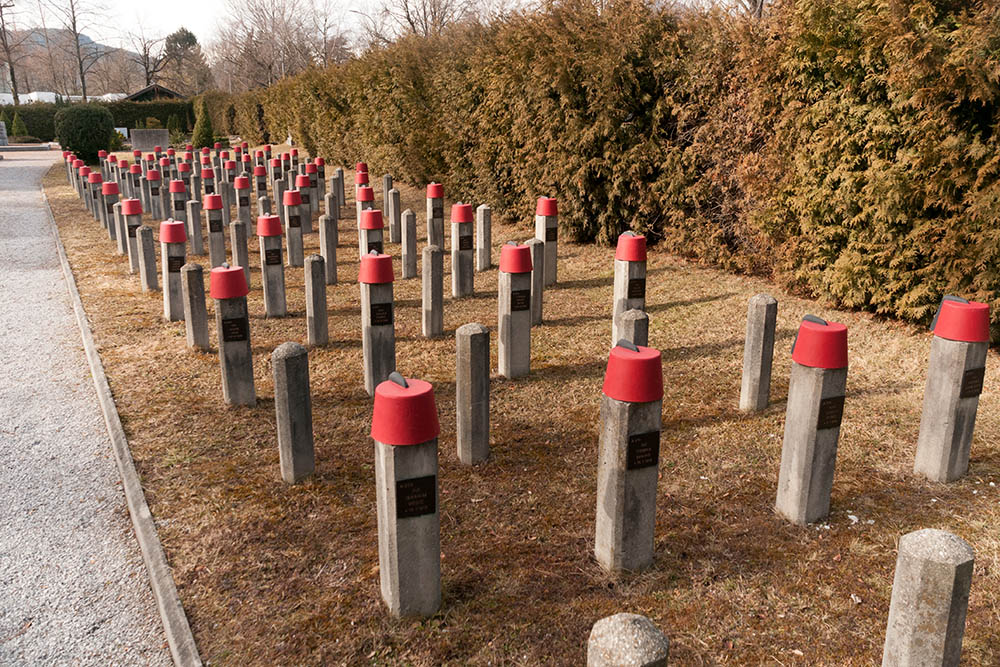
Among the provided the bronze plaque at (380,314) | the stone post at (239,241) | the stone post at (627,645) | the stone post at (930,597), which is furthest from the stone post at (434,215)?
the stone post at (627,645)

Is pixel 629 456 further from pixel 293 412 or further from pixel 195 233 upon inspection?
pixel 195 233

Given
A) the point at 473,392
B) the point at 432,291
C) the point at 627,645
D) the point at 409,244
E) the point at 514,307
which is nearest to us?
the point at 627,645

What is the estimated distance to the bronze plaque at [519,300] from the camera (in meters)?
6.65

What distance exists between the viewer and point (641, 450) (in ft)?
12.6

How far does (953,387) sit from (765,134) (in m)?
5.12

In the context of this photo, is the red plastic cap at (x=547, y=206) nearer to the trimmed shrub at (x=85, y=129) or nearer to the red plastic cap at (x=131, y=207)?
the red plastic cap at (x=131, y=207)

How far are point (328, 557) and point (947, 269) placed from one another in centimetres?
593

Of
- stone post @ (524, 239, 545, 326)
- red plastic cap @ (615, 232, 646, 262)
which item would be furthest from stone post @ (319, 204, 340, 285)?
red plastic cap @ (615, 232, 646, 262)

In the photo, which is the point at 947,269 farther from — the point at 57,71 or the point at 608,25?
the point at 57,71

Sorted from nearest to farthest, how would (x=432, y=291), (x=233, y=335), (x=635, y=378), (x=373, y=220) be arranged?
1. (x=635, y=378)
2. (x=233, y=335)
3. (x=432, y=291)
4. (x=373, y=220)

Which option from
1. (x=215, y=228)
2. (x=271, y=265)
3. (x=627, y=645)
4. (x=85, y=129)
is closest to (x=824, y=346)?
(x=627, y=645)

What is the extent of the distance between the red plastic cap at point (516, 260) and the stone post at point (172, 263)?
12.2 feet

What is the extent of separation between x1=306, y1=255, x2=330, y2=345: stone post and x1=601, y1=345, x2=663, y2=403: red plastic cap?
4.47 metres

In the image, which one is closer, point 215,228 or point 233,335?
point 233,335
